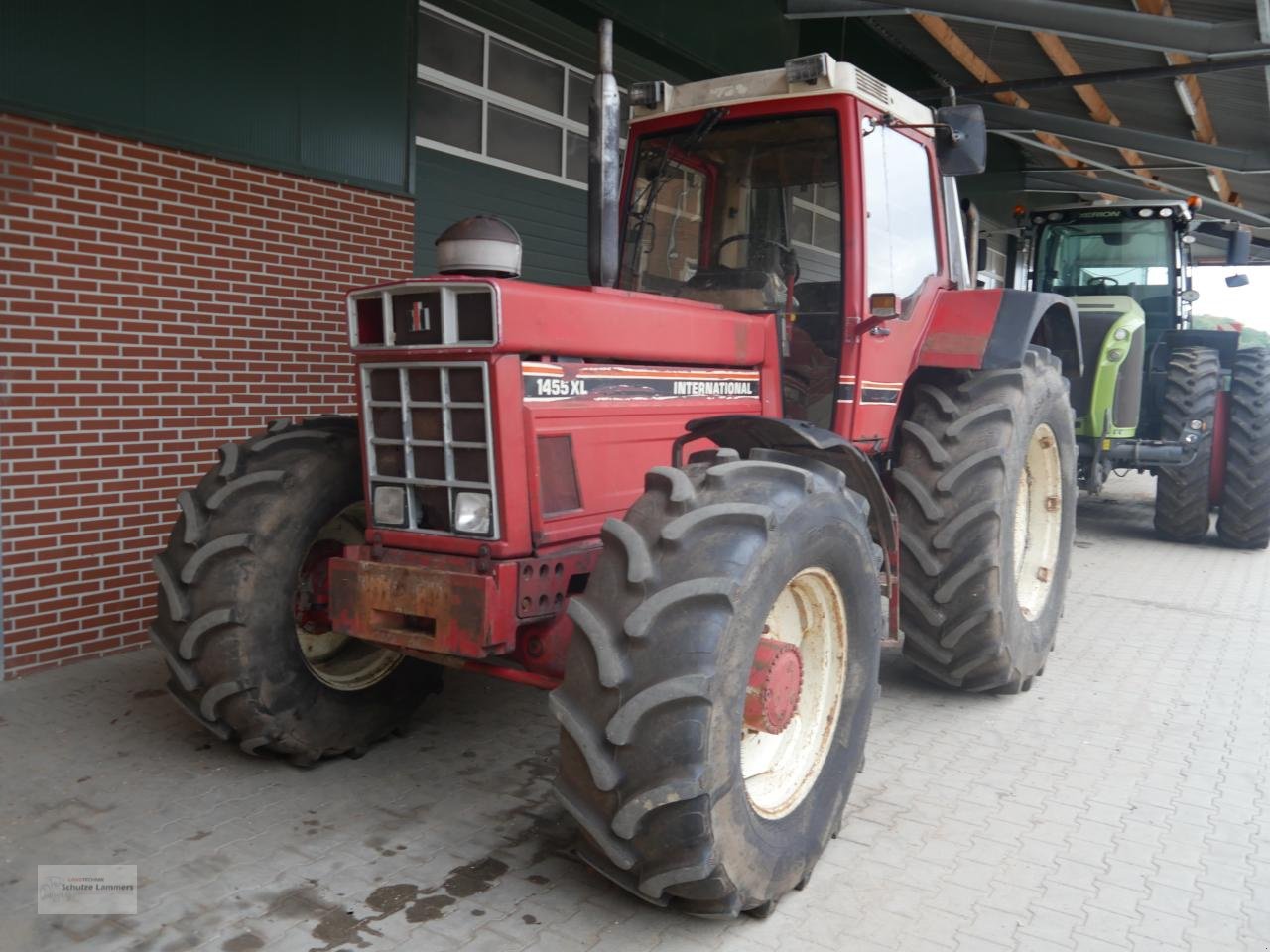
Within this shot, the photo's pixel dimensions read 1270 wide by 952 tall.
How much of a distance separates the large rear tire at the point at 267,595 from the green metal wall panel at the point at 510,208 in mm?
2989

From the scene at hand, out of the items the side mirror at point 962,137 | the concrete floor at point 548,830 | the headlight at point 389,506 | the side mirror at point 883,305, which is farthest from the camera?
the side mirror at point 962,137

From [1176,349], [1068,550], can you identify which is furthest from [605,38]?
[1176,349]

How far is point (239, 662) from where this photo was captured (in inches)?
131

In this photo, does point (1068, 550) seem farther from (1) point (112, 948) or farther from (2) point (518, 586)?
(1) point (112, 948)

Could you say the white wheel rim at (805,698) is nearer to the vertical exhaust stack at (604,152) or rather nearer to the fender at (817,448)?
the fender at (817,448)

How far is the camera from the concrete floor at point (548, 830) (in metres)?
2.72

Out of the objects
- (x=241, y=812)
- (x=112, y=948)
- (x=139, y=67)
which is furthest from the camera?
(x=139, y=67)

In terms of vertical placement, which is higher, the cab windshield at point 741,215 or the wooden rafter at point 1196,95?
the wooden rafter at point 1196,95

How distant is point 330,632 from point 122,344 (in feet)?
6.71

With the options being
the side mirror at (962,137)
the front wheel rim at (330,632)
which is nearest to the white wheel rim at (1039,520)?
the side mirror at (962,137)

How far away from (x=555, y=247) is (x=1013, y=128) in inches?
275

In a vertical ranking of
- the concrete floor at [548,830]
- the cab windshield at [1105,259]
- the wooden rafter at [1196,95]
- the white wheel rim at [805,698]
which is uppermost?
the wooden rafter at [1196,95]

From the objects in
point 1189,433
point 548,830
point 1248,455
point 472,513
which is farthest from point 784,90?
point 1248,455

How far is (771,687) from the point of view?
287cm
